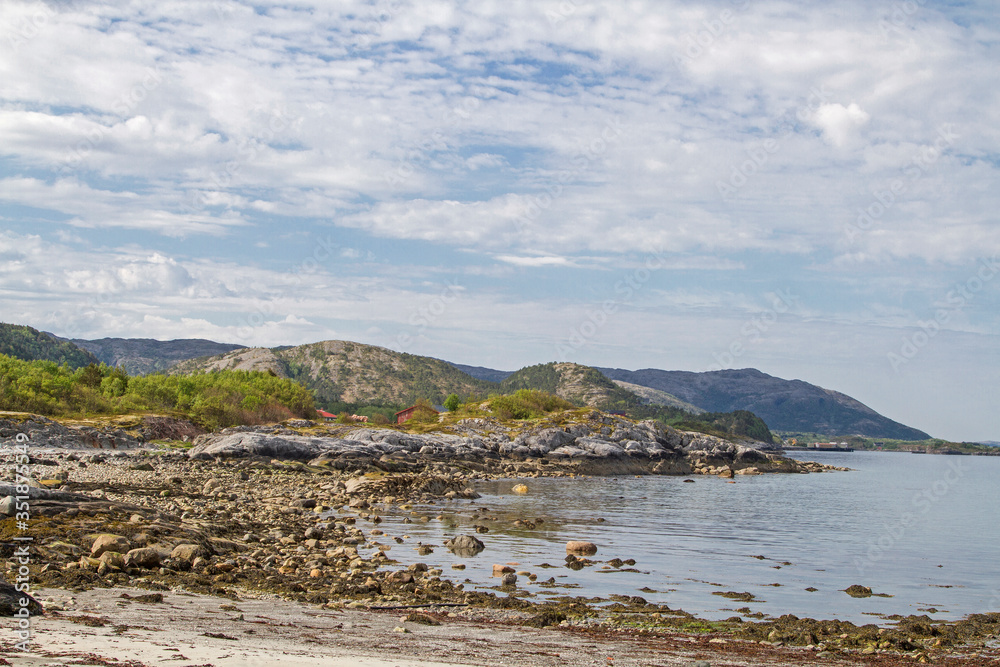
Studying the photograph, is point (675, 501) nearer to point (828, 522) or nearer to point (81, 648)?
point (828, 522)

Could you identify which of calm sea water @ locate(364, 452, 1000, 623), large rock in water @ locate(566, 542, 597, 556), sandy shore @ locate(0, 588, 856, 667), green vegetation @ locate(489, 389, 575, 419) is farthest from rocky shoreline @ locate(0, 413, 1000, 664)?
green vegetation @ locate(489, 389, 575, 419)

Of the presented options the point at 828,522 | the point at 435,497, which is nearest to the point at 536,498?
the point at 435,497

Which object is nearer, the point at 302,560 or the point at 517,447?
the point at 302,560

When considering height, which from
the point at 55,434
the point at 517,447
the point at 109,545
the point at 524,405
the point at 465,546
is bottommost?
the point at 517,447

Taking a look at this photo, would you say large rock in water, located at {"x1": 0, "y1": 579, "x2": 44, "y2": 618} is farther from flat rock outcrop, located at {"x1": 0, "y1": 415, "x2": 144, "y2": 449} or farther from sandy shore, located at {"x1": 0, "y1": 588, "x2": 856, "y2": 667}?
flat rock outcrop, located at {"x1": 0, "y1": 415, "x2": 144, "y2": 449}

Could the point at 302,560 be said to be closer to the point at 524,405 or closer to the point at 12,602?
the point at 12,602

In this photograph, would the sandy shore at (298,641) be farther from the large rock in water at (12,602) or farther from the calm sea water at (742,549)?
the calm sea water at (742,549)

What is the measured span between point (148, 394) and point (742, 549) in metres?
90.4

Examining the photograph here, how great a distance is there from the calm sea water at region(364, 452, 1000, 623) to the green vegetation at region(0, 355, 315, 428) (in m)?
52.3

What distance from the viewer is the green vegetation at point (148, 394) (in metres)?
75.9

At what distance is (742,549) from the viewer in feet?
95.7

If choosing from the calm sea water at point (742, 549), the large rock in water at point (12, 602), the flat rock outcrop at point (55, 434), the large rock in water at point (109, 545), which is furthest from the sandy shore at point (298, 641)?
the flat rock outcrop at point (55, 434)

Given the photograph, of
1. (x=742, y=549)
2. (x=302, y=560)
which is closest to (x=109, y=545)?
(x=302, y=560)

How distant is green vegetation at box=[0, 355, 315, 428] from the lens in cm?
7588
